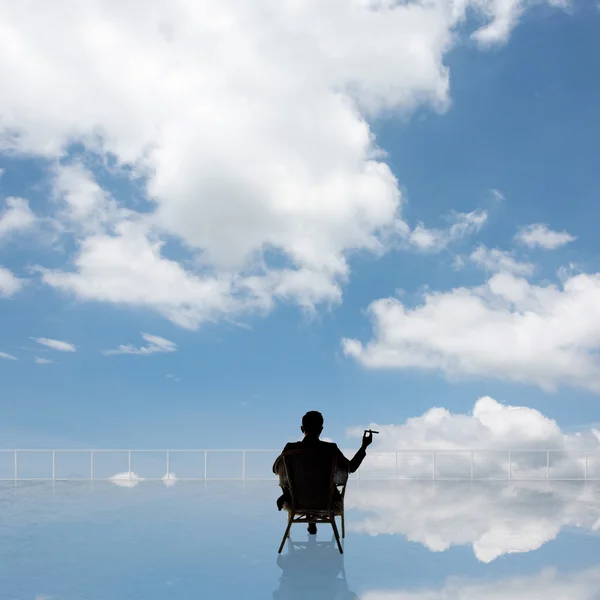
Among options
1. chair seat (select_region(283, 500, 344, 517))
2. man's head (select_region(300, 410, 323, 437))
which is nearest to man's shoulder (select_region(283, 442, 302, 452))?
man's head (select_region(300, 410, 323, 437))

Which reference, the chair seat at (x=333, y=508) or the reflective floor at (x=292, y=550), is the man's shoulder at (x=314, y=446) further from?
the reflective floor at (x=292, y=550)

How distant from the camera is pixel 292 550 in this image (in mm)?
4672

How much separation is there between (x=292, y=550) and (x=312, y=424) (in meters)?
0.90

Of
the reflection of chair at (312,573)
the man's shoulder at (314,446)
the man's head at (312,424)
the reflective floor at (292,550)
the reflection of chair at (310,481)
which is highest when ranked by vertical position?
the man's head at (312,424)

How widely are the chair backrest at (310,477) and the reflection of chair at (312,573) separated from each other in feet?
1.04

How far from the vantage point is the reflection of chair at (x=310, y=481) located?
4.37m

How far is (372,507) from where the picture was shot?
7.27 metres

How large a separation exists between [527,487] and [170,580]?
732 cm

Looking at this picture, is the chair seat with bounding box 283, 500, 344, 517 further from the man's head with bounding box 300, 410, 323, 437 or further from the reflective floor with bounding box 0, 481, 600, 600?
the man's head with bounding box 300, 410, 323, 437

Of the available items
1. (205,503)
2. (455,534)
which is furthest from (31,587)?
(205,503)

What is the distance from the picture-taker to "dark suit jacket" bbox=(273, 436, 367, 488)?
173 inches

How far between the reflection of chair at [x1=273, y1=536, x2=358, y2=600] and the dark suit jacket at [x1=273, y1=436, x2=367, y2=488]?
0.47 m

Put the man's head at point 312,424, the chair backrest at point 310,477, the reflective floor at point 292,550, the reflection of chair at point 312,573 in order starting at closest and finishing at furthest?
1. the reflection of chair at point 312,573
2. the reflective floor at point 292,550
3. the chair backrest at point 310,477
4. the man's head at point 312,424

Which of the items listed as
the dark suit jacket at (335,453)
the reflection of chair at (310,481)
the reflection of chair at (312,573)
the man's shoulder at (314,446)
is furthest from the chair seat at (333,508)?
the man's shoulder at (314,446)
